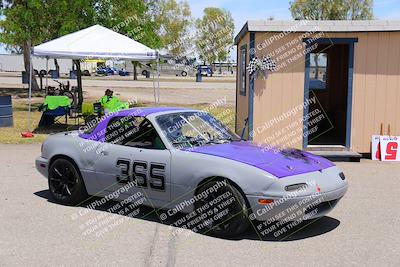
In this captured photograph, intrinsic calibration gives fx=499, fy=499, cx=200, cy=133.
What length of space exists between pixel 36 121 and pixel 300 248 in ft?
44.5

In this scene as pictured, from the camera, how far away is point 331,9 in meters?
57.7

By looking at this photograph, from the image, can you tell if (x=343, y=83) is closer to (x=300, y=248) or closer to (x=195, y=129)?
(x=195, y=129)

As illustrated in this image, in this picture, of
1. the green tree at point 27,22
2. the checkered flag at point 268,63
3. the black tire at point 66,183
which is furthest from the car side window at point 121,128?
the green tree at point 27,22

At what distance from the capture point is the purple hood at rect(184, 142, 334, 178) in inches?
211

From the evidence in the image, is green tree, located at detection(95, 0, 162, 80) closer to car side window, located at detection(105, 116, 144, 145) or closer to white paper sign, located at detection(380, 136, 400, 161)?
white paper sign, located at detection(380, 136, 400, 161)

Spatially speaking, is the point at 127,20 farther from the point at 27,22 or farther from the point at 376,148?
the point at 376,148

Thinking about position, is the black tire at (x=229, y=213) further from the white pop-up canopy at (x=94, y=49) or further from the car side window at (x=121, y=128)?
the white pop-up canopy at (x=94, y=49)

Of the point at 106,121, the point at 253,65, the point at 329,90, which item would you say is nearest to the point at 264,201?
the point at 106,121

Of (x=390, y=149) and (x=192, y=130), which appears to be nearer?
(x=192, y=130)

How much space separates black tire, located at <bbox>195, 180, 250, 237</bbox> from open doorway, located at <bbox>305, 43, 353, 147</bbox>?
328 inches

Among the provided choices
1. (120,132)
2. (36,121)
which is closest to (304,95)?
(120,132)

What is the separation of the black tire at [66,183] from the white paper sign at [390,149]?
22.1ft

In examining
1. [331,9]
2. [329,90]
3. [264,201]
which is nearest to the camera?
[264,201]

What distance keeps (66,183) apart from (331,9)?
55.7m
